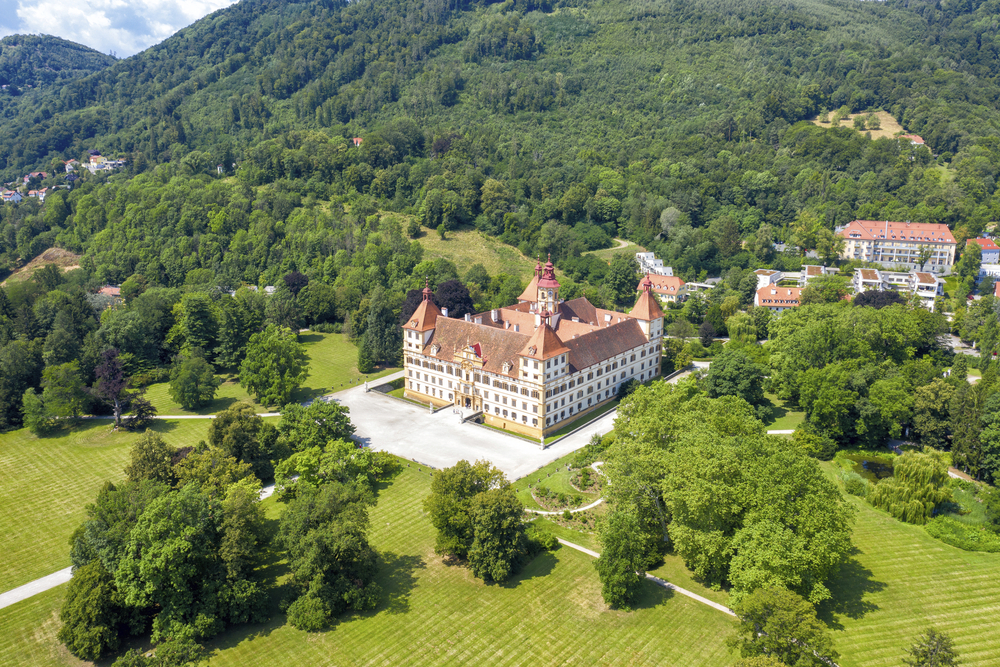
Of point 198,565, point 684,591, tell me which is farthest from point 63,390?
point 684,591

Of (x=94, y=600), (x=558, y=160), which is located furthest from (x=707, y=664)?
(x=558, y=160)

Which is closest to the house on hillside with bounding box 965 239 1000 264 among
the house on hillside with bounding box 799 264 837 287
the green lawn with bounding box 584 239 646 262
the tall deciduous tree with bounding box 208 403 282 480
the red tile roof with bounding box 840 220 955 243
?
the red tile roof with bounding box 840 220 955 243

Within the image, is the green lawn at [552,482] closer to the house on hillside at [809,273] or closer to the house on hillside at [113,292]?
the house on hillside at [809,273]

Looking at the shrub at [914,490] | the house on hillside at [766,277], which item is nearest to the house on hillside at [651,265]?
the house on hillside at [766,277]

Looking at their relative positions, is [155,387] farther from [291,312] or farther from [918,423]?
[918,423]

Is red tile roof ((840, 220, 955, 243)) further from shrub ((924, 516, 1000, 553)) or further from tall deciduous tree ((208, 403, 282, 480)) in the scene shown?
tall deciduous tree ((208, 403, 282, 480))

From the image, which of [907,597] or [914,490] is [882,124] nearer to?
[914,490]
